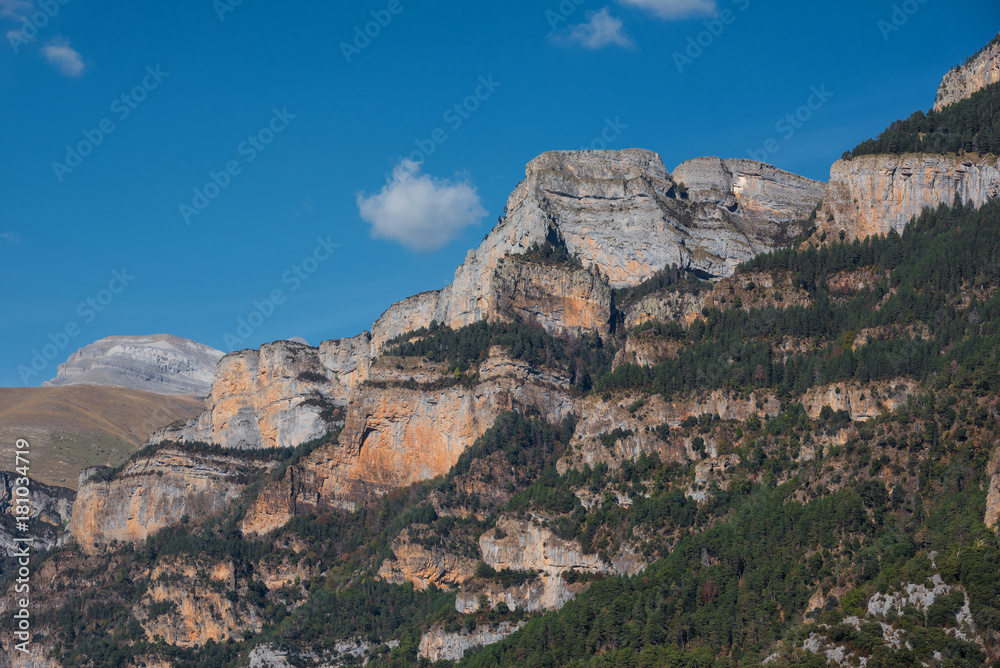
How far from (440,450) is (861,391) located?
60055 millimetres

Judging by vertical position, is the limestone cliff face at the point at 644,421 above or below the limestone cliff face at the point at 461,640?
above

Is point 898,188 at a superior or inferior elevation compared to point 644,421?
superior

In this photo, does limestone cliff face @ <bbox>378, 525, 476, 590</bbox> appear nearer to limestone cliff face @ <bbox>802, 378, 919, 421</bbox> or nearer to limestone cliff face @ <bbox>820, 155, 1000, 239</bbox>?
limestone cliff face @ <bbox>802, 378, 919, 421</bbox>

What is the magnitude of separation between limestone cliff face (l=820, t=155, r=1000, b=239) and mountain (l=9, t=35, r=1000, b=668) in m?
0.28

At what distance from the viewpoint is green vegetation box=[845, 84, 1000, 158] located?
5909 inches

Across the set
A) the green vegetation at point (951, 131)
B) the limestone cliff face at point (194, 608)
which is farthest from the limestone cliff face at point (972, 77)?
the limestone cliff face at point (194, 608)

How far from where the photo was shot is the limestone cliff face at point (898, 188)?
486ft

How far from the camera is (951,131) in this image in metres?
152

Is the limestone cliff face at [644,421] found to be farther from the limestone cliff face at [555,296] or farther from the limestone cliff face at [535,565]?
the limestone cliff face at [555,296]

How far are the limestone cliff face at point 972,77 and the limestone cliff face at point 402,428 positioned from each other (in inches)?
2047

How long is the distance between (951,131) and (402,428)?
6976 cm

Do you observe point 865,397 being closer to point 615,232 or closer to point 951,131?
point 951,131

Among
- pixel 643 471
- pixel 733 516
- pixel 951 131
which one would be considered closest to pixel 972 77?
pixel 951 131

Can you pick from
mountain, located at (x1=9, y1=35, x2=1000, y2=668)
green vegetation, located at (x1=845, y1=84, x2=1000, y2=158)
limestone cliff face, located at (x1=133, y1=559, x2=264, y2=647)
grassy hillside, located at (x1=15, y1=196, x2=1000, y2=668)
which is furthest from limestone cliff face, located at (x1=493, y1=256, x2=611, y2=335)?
limestone cliff face, located at (x1=133, y1=559, x2=264, y2=647)
